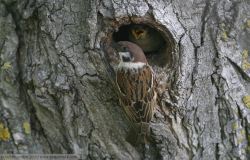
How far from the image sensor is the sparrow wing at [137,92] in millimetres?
3592

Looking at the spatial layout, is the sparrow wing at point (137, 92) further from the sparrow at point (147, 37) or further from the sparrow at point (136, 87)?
the sparrow at point (147, 37)

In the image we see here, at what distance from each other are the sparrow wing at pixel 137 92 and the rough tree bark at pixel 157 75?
67mm

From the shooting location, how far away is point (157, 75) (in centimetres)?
367

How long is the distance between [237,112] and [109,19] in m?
1.12

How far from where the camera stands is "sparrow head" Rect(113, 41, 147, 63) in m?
3.72

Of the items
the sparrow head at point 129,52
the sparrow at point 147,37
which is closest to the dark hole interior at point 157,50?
the sparrow at point 147,37

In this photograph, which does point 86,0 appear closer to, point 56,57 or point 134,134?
point 56,57

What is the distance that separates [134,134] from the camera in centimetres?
359

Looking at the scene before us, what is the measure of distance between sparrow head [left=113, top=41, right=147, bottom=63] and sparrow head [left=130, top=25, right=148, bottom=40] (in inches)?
10.1

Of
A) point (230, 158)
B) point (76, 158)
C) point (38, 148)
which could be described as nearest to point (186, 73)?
point (230, 158)

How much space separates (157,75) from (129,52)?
276 mm

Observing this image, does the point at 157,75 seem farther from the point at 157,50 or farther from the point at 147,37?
the point at 147,37

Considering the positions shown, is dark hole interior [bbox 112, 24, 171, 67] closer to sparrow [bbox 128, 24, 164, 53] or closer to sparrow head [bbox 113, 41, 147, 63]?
sparrow [bbox 128, 24, 164, 53]

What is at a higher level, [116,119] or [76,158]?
[116,119]
